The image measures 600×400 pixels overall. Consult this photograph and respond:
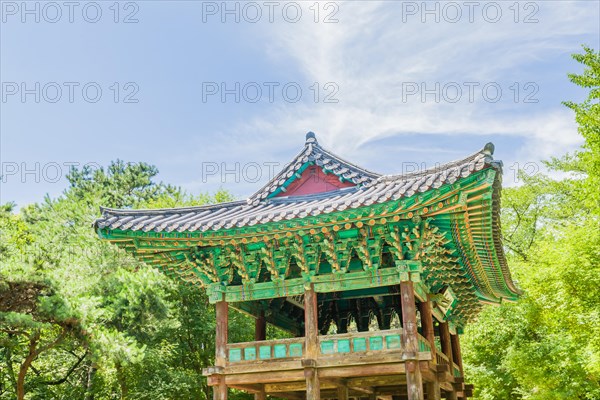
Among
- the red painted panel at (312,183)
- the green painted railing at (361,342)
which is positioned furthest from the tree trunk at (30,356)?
the green painted railing at (361,342)

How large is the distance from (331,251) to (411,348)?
2.19 metres

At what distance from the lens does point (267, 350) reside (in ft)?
34.0

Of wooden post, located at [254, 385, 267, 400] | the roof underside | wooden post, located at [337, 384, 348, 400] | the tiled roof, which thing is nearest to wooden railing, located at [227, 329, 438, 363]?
the roof underside

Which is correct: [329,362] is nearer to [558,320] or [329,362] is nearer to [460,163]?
[460,163]

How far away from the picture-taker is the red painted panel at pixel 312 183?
11.7 meters

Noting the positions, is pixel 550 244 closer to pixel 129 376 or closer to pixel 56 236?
pixel 129 376

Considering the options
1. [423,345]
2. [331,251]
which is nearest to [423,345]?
[423,345]

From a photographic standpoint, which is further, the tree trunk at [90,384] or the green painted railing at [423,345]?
the tree trunk at [90,384]

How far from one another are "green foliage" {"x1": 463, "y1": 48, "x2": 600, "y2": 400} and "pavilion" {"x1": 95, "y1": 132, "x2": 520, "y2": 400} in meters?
4.49

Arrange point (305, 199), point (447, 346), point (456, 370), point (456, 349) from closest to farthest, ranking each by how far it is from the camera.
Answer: point (305, 199) < point (447, 346) < point (456, 370) < point (456, 349)

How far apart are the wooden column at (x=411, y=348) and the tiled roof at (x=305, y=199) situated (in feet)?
6.32

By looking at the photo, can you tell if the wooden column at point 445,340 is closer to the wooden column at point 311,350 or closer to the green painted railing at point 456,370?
the green painted railing at point 456,370

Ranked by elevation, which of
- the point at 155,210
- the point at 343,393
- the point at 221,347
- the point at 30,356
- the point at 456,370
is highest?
the point at 155,210

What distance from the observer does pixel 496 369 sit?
23219 millimetres
